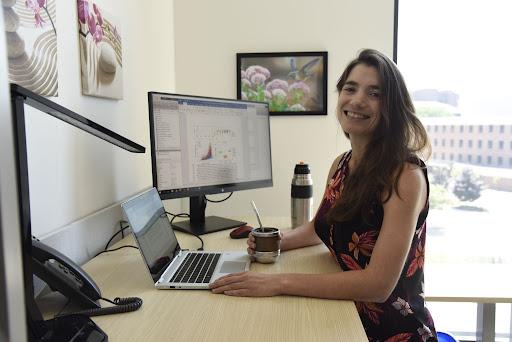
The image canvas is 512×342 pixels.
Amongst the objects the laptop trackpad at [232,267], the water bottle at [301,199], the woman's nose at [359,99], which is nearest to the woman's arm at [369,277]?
the laptop trackpad at [232,267]

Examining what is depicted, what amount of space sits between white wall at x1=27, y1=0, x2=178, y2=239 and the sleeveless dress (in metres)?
0.78

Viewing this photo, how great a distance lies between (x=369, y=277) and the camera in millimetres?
992

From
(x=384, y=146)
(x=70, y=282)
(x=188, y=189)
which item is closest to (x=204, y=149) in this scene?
(x=188, y=189)

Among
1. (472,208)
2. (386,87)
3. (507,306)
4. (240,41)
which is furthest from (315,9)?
(507,306)

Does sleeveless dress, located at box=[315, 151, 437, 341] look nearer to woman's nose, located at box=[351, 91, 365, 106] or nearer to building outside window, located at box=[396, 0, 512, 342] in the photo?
woman's nose, located at box=[351, 91, 365, 106]

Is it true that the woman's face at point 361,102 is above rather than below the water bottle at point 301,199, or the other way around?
above

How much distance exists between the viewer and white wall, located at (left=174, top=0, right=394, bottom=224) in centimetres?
237

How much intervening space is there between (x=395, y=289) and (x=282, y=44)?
5.36 ft

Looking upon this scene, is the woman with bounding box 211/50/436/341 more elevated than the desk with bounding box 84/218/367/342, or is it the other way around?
the woman with bounding box 211/50/436/341

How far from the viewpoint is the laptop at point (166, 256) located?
1.01 meters

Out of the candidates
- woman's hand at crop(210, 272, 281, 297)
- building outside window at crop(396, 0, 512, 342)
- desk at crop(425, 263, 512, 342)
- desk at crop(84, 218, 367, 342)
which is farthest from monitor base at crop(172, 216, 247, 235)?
building outside window at crop(396, 0, 512, 342)

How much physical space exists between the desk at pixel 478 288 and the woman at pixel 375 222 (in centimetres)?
64

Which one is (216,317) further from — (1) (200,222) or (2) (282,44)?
(2) (282,44)

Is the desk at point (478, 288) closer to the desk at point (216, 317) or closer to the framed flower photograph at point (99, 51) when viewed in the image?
the desk at point (216, 317)
